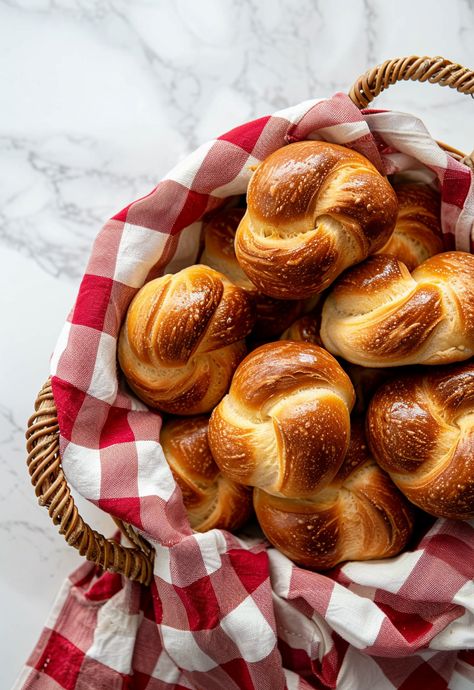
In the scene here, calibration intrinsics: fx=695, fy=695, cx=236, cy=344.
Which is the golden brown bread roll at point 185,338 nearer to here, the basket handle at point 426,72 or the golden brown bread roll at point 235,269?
the golden brown bread roll at point 235,269

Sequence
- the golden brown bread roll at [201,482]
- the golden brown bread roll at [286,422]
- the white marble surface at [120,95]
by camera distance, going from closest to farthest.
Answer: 1. the golden brown bread roll at [286,422]
2. the golden brown bread roll at [201,482]
3. the white marble surface at [120,95]

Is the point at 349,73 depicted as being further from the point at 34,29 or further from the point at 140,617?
the point at 140,617

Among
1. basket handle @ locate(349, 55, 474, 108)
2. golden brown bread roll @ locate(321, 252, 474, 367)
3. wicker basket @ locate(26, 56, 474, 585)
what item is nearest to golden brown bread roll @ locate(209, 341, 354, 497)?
golden brown bread roll @ locate(321, 252, 474, 367)

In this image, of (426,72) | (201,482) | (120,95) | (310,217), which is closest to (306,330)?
(310,217)

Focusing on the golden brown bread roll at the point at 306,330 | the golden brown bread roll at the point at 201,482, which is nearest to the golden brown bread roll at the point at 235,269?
the golden brown bread roll at the point at 306,330

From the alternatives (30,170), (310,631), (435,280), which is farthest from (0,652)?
(435,280)

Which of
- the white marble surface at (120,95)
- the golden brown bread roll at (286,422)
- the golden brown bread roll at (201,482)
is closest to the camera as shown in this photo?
the golden brown bread roll at (286,422)

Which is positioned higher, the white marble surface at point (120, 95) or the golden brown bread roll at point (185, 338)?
the white marble surface at point (120, 95)
